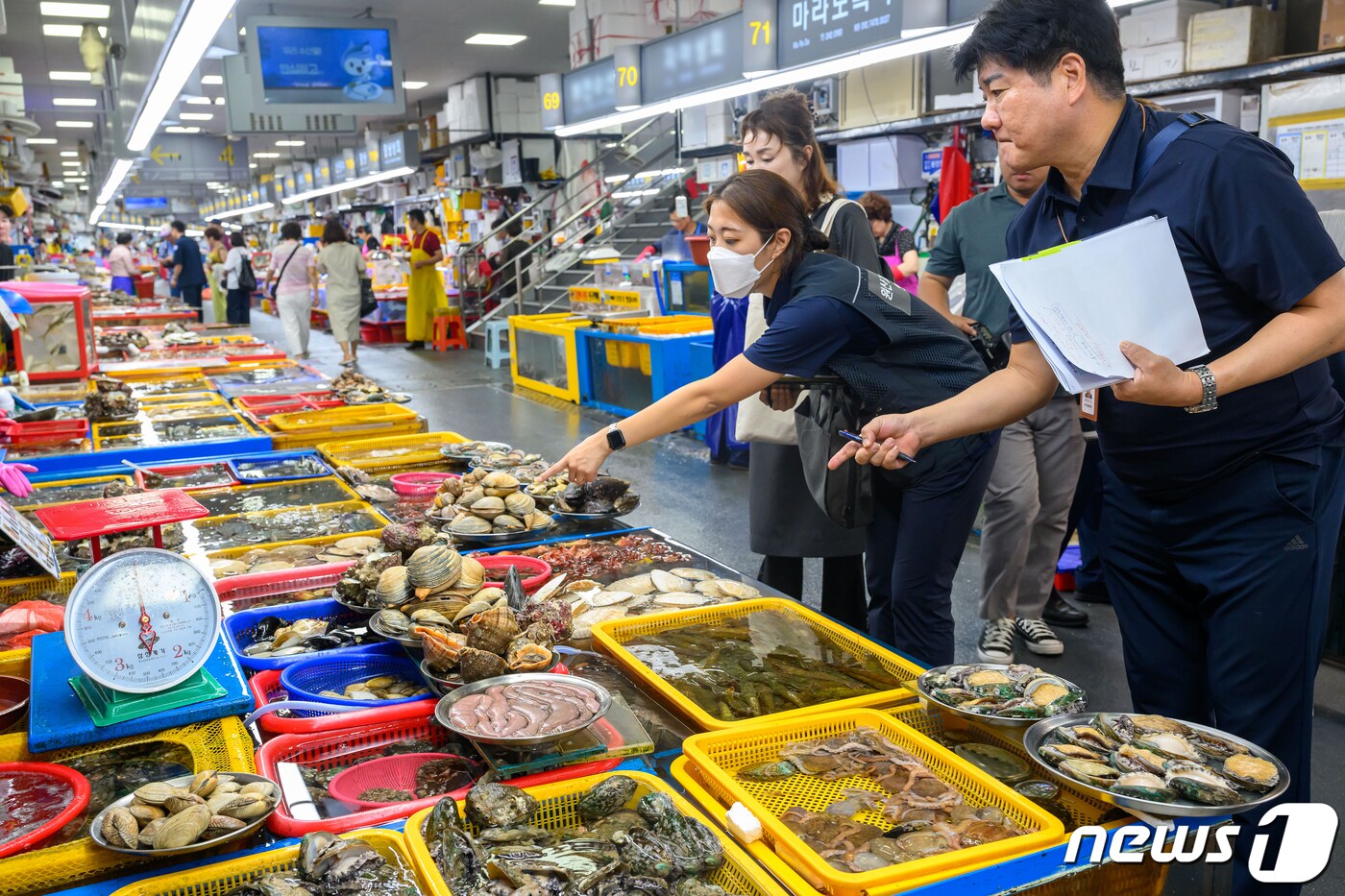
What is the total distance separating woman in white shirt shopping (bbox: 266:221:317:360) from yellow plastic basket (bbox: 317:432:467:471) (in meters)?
8.47

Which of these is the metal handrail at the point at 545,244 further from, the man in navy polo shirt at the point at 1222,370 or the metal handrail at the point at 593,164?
the man in navy polo shirt at the point at 1222,370

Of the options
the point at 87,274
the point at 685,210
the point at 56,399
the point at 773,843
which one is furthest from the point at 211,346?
the point at 87,274

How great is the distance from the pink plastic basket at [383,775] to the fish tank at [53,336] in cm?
502

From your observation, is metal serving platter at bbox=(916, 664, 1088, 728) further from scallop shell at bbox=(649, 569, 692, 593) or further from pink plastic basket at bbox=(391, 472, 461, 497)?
pink plastic basket at bbox=(391, 472, 461, 497)

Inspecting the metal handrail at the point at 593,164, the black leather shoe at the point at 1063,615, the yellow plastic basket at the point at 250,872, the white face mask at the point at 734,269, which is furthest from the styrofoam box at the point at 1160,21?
the metal handrail at the point at 593,164

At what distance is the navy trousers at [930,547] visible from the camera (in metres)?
2.44

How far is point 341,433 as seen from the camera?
4555 millimetres

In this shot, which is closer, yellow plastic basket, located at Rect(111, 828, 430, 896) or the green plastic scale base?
yellow plastic basket, located at Rect(111, 828, 430, 896)

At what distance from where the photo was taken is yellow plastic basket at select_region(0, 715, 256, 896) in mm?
1319

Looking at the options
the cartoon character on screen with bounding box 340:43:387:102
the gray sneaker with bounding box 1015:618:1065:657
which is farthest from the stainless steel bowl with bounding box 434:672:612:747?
the cartoon character on screen with bounding box 340:43:387:102

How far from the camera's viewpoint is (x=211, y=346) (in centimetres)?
838

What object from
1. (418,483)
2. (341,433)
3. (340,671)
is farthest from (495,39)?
(340,671)

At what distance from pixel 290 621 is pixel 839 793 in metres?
1.39

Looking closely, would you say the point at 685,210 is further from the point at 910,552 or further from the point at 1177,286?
the point at 1177,286
